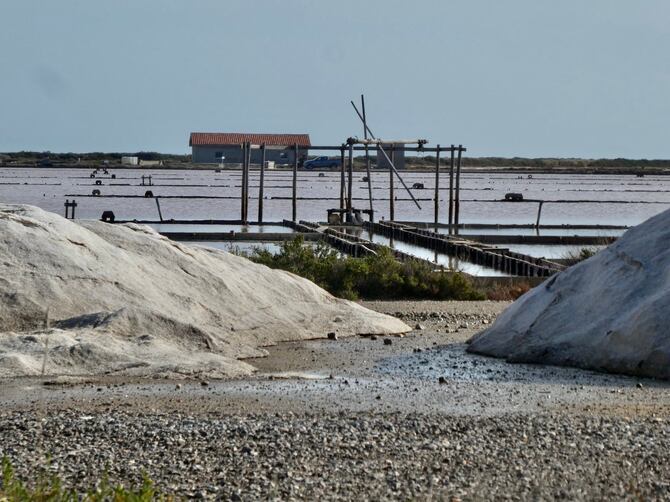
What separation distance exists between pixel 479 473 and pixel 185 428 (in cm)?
179

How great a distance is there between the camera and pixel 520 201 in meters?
64.4

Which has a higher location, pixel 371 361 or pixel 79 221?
pixel 79 221

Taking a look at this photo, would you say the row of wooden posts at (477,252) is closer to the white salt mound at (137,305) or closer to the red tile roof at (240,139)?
the white salt mound at (137,305)

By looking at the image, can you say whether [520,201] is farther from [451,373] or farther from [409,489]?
[409,489]

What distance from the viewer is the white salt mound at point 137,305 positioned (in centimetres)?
1017

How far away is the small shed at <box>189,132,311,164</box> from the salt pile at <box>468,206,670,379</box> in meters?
112

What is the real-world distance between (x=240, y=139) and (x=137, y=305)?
119 metres

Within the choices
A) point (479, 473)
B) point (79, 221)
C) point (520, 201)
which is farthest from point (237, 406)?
point (520, 201)

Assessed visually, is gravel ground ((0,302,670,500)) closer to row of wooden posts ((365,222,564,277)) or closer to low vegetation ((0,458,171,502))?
low vegetation ((0,458,171,502))

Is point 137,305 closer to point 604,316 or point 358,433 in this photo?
point 604,316

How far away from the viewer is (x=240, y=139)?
130 m

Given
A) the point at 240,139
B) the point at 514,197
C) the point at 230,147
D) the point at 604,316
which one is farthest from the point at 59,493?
the point at 230,147

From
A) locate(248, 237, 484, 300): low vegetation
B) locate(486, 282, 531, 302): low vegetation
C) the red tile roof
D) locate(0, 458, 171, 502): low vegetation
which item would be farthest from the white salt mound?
the red tile roof

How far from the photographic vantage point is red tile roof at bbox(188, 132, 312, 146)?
124625 millimetres
